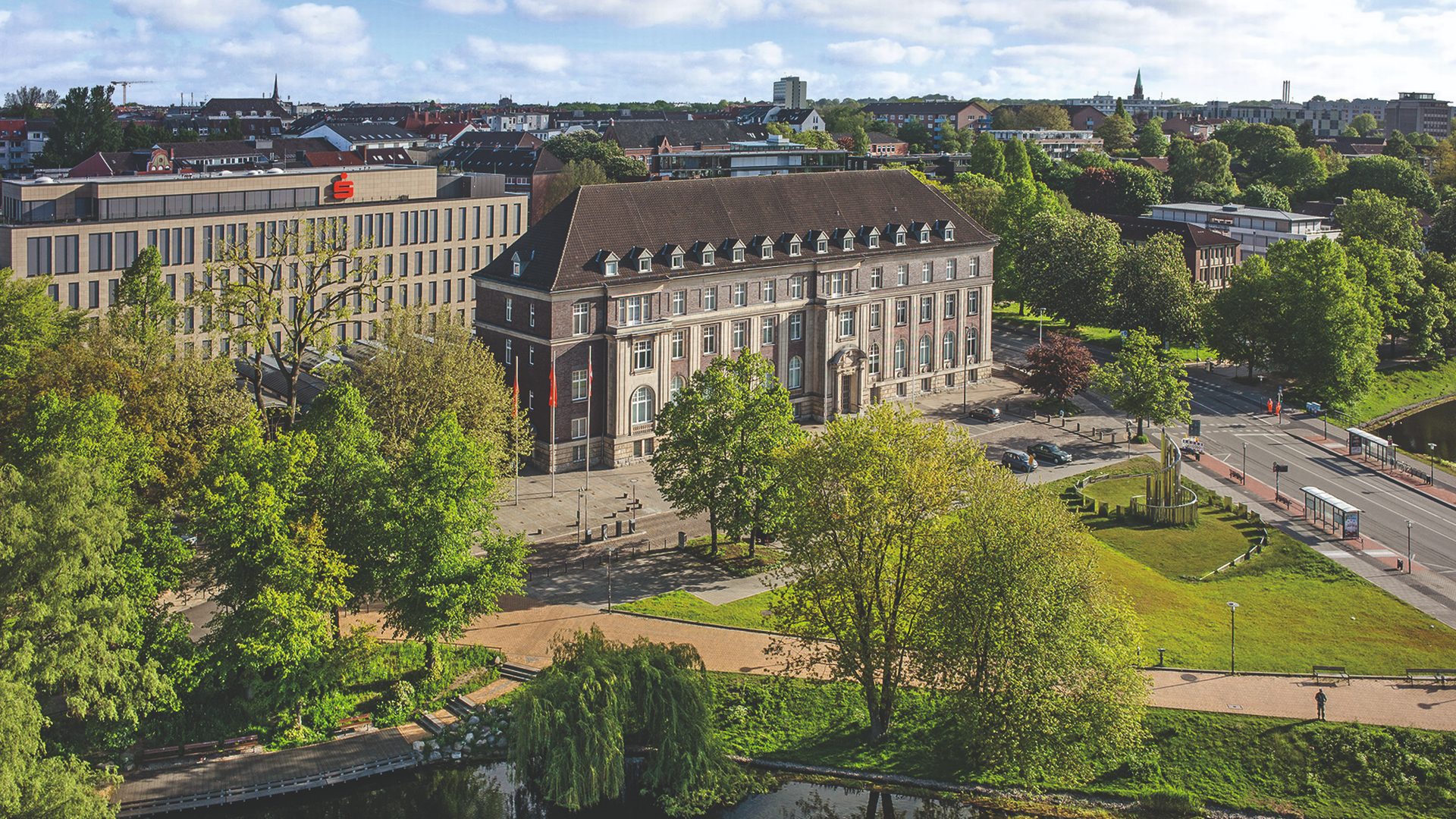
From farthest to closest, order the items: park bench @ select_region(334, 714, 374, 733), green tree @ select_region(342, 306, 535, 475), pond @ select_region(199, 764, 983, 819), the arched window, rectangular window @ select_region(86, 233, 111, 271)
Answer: rectangular window @ select_region(86, 233, 111, 271)
the arched window
green tree @ select_region(342, 306, 535, 475)
park bench @ select_region(334, 714, 374, 733)
pond @ select_region(199, 764, 983, 819)

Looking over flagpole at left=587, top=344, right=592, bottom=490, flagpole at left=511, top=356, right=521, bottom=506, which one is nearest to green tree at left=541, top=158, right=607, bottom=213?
flagpole at left=587, top=344, right=592, bottom=490

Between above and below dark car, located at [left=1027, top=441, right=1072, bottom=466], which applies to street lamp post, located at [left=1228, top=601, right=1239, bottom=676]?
below

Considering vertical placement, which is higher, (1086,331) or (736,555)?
(1086,331)

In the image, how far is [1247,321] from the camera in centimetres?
11962

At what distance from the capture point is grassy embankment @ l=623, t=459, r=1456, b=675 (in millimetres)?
62500

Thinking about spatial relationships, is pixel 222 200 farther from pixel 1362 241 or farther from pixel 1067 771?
pixel 1362 241

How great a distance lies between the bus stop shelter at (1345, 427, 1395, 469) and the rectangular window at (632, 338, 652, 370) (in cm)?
5422

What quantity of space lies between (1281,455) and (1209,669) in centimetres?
4322

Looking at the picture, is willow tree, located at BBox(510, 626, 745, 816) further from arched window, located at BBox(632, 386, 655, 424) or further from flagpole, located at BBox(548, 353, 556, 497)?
arched window, located at BBox(632, 386, 655, 424)

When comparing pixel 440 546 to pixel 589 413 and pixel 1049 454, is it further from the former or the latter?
pixel 1049 454

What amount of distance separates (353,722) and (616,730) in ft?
41.0

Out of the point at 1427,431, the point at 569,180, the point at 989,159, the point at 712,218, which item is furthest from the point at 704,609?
the point at 989,159

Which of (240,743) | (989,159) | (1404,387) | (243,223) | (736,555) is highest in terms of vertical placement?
(989,159)

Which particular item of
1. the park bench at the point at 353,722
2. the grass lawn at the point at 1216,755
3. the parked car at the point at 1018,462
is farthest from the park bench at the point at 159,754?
the parked car at the point at 1018,462
